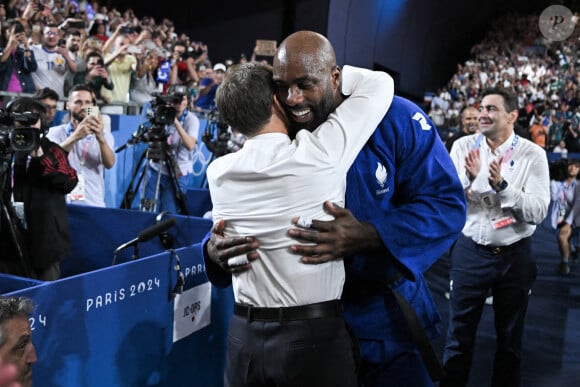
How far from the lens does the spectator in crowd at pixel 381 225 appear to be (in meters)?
1.60

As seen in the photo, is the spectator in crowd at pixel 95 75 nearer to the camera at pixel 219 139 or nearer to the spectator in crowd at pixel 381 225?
the camera at pixel 219 139

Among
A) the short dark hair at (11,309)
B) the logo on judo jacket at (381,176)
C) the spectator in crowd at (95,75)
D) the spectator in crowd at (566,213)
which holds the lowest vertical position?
the spectator in crowd at (566,213)

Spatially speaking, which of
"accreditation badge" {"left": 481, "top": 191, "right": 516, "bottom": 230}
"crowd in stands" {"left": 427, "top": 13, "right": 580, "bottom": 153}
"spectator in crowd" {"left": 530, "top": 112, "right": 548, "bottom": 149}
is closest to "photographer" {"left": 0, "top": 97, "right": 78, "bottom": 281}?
"accreditation badge" {"left": 481, "top": 191, "right": 516, "bottom": 230}

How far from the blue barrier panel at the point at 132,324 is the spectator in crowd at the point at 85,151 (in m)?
1.76

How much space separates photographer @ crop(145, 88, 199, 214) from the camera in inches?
200

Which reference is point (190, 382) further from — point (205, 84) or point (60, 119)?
point (205, 84)

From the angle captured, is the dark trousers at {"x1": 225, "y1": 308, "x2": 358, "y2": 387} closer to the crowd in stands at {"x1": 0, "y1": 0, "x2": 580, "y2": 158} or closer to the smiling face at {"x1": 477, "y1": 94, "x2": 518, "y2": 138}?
the smiling face at {"x1": 477, "y1": 94, "x2": 518, "y2": 138}

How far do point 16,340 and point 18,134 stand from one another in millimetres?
1837

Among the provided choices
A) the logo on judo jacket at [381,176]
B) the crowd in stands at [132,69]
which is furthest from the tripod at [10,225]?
the crowd in stands at [132,69]

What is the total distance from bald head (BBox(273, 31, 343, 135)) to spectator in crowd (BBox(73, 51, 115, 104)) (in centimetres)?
486

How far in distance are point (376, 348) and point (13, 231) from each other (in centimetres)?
206

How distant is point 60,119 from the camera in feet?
18.1

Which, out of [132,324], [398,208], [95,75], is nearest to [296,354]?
[398,208]

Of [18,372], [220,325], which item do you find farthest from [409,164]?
[220,325]
